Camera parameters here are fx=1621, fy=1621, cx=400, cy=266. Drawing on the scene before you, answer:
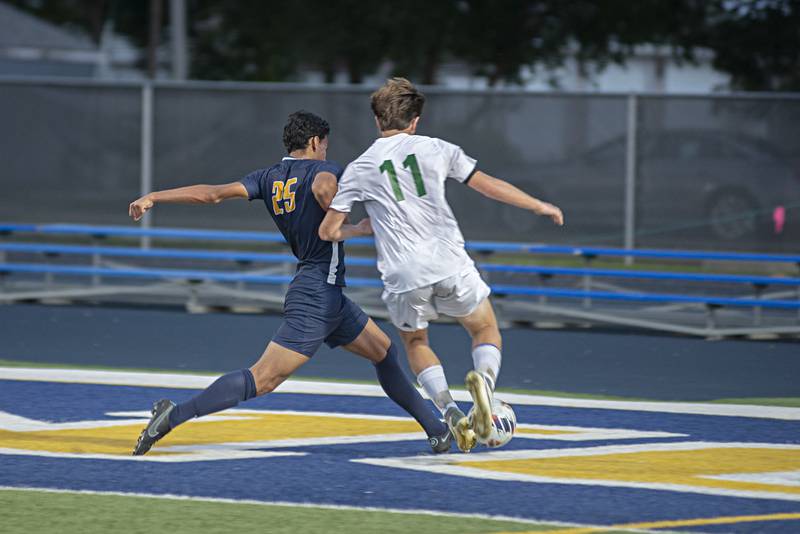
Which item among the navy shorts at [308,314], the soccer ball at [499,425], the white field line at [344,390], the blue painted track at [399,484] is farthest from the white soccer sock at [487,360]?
the white field line at [344,390]

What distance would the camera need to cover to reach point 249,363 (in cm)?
1223

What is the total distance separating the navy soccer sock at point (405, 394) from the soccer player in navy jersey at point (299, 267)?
27 centimetres

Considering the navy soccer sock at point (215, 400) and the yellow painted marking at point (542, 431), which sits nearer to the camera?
the navy soccer sock at point (215, 400)

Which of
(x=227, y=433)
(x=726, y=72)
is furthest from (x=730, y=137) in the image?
(x=726, y=72)

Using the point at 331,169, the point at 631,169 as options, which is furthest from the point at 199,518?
the point at 631,169

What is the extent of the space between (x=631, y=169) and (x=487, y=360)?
27.7ft

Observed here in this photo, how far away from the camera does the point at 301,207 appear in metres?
7.71

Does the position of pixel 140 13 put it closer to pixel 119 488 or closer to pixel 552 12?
pixel 552 12

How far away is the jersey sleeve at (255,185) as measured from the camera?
776cm

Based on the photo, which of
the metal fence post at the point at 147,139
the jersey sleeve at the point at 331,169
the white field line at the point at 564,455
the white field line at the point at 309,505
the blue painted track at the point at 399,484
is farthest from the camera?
the metal fence post at the point at 147,139

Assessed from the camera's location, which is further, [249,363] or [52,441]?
[249,363]

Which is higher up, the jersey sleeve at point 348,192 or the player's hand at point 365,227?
the jersey sleeve at point 348,192

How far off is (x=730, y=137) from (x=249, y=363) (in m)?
5.78

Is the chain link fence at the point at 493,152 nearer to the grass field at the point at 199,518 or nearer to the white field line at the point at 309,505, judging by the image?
the white field line at the point at 309,505
